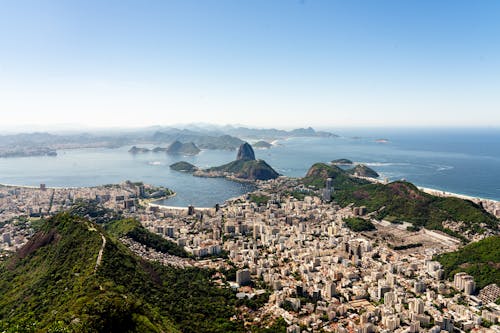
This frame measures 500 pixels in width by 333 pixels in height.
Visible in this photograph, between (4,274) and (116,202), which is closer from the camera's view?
(4,274)

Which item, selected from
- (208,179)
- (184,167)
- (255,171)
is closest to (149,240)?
(255,171)

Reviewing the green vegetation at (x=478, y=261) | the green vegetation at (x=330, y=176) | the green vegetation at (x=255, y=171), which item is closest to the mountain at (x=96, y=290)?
the green vegetation at (x=478, y=261)

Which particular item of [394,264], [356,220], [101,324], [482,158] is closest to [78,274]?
[101,324]

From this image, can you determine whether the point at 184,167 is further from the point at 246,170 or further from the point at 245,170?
A: the point at 246,170

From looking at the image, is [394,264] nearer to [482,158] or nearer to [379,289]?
[379,289]

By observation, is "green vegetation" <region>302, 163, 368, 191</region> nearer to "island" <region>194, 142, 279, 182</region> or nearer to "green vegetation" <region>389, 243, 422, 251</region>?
"island" <region>194, 142, 279, 182</region>

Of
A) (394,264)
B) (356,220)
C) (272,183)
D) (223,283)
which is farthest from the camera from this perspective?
(272,183)

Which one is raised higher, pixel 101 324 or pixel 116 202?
pixel 101 324

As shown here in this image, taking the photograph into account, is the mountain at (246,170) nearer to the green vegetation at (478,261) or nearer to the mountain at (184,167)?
the mountain at (184,167)
